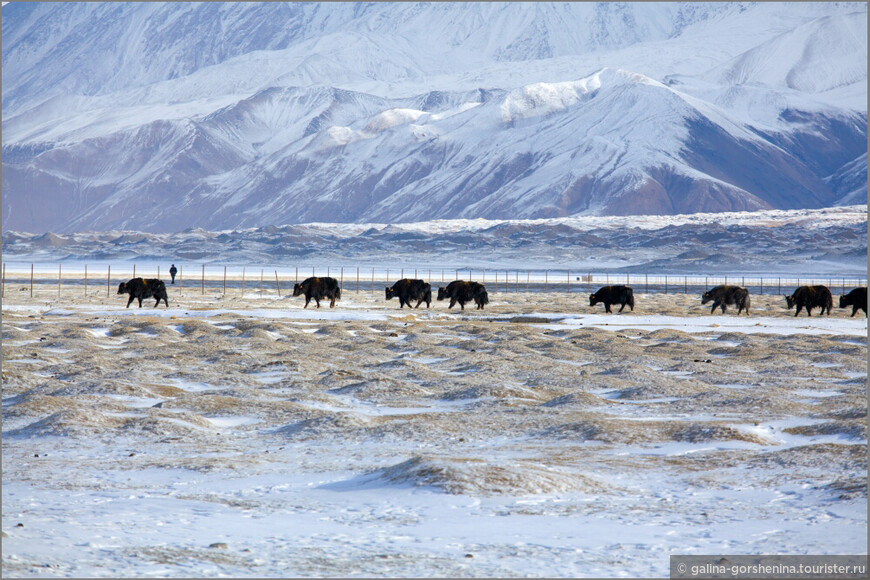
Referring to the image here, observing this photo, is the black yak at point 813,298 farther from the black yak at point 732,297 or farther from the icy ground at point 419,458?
the icy ground at point 419,458

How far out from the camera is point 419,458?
13.9 m

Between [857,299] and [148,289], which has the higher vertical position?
[148,289]

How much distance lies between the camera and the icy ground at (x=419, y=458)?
10.4 metres

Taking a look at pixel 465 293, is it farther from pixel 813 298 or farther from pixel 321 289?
pixel 813 298

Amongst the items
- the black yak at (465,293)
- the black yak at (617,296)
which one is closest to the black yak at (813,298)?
the black yak at (617,296)

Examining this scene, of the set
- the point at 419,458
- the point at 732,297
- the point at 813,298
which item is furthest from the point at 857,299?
the point at 419,458

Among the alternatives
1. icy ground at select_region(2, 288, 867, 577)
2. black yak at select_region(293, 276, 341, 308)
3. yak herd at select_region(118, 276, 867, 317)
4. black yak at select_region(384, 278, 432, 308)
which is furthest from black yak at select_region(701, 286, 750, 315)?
icy ground at select_region(2, 288, 867, 577)

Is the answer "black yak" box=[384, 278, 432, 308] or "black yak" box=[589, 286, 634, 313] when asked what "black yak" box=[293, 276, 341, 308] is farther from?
"black yak" box=[589, 286, 634, 313]

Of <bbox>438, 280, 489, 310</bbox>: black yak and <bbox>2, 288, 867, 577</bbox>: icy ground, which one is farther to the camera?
<bbox>438, 280, 489, 310</bbox>: black yak

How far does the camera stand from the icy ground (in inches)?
408

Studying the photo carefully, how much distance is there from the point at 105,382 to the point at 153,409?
2.79 m

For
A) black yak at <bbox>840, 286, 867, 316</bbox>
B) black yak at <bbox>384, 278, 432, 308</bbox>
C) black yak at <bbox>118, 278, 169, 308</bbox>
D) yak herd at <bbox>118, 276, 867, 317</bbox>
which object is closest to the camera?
black yak at <bbox>118, 278, 169, 308</bbox>

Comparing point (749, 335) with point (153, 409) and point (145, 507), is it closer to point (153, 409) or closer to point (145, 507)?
point (153, 409)

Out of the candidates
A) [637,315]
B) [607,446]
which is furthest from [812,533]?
[637,315]
